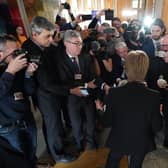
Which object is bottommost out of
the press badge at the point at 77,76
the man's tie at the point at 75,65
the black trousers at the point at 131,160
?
the black trousers at the point at 131,160

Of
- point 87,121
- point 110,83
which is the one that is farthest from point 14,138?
point 110,83

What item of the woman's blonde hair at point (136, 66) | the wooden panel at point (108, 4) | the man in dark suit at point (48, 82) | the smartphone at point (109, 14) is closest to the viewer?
the woman's blonde hair at point (136, 66)

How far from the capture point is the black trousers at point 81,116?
2.06 m

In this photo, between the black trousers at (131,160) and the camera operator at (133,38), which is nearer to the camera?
the black trousers at (131,160)

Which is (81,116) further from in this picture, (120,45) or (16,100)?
(120,45)

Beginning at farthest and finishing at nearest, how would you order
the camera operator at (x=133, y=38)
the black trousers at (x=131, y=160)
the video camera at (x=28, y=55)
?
the camera operator at (x=133, y=38)
the black trousers at (x=131, y=160)
the video camera at (x=28, y=55)

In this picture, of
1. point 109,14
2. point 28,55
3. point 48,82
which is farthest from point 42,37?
point 109,14

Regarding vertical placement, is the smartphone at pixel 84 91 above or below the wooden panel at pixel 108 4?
below

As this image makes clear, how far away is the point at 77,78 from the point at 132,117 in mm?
791

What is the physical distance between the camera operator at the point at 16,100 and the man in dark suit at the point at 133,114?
677 millimetres

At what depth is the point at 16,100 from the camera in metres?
1.52

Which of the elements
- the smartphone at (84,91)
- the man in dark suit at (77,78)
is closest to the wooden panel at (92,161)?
the man in dark suit at (77,78)

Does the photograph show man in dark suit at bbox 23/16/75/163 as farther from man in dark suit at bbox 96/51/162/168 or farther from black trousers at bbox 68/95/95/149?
man in dark suit at bbox 96/51/162/168

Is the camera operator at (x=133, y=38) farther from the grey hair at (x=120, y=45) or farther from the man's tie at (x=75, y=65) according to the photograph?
the man's tie at (x=75, y=65)
